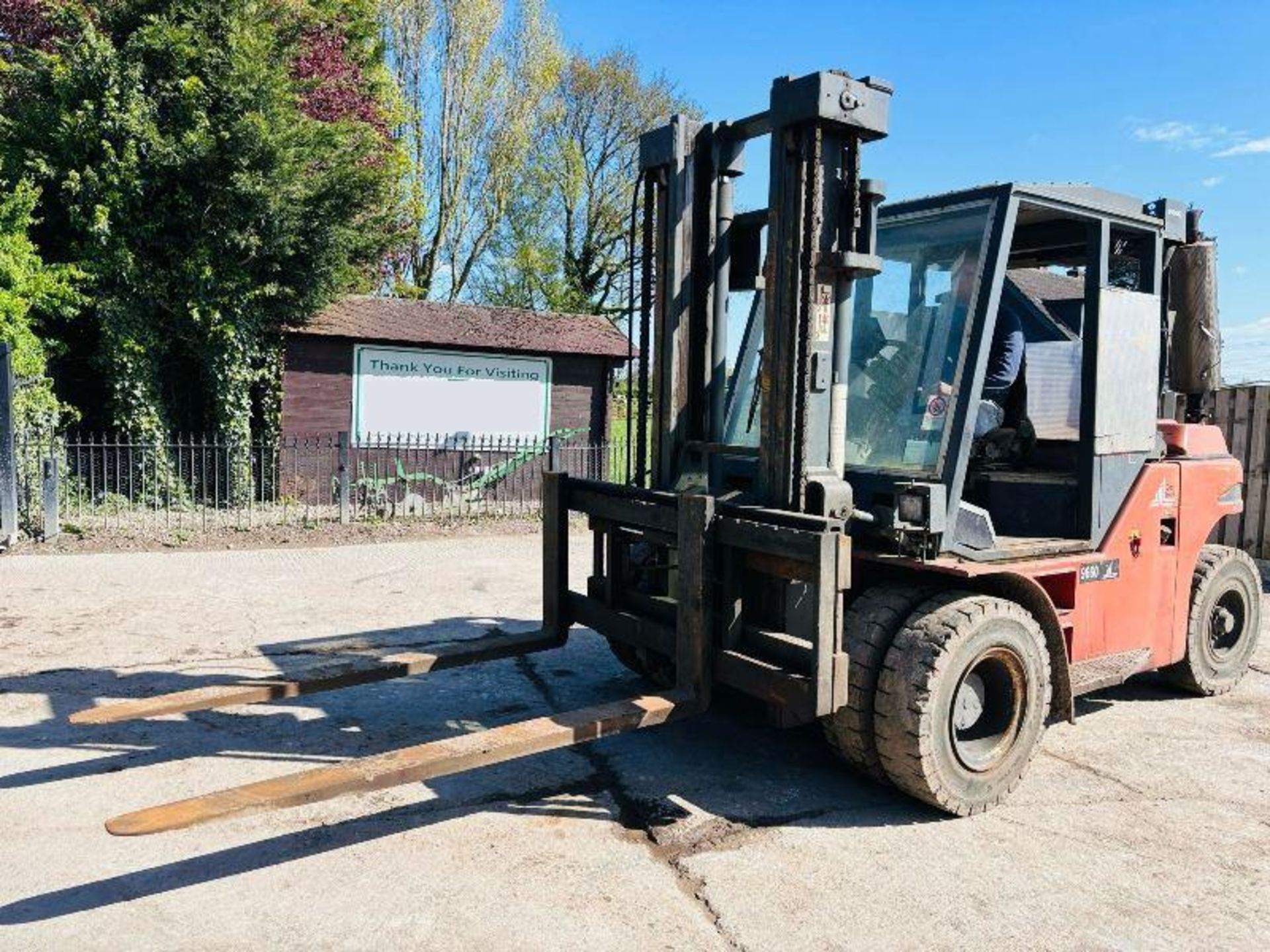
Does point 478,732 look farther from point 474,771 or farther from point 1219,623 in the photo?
point 1219,623

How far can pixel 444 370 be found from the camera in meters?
16.6

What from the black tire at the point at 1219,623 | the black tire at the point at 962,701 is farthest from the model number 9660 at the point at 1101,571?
the black tire at the point at 1219,623

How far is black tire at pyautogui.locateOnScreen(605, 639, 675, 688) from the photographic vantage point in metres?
5.35

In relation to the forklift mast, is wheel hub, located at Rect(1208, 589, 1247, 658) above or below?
below

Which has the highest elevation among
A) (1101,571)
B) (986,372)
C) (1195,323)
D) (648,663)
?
(1195,323)

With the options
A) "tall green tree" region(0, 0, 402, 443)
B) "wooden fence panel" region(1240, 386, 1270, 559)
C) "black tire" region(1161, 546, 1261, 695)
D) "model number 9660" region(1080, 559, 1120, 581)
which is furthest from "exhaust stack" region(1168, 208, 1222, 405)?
"tall green tree" region(0, 0, 402, 443)

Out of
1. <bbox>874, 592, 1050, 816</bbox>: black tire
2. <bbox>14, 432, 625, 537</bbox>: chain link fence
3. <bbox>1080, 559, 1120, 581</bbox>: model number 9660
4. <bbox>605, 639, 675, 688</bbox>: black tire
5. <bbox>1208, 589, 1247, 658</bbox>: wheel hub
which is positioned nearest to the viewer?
<bbox>874, 592, 1050, 816</bbox>: black tire

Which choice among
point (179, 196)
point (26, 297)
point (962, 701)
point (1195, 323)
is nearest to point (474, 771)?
point (962, 701)

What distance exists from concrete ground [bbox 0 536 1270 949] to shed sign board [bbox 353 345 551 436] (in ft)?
32.6

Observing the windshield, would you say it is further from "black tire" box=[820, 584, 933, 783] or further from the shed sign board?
the shed sign board

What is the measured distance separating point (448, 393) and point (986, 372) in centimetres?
1285

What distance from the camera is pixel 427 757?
11.2 ft

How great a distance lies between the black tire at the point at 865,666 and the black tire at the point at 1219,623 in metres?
2.66

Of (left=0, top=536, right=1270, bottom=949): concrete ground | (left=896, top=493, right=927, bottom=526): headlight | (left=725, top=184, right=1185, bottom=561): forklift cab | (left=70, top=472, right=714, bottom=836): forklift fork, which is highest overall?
(left=725, top=184, right=1185, bottom=561): forklift cab
